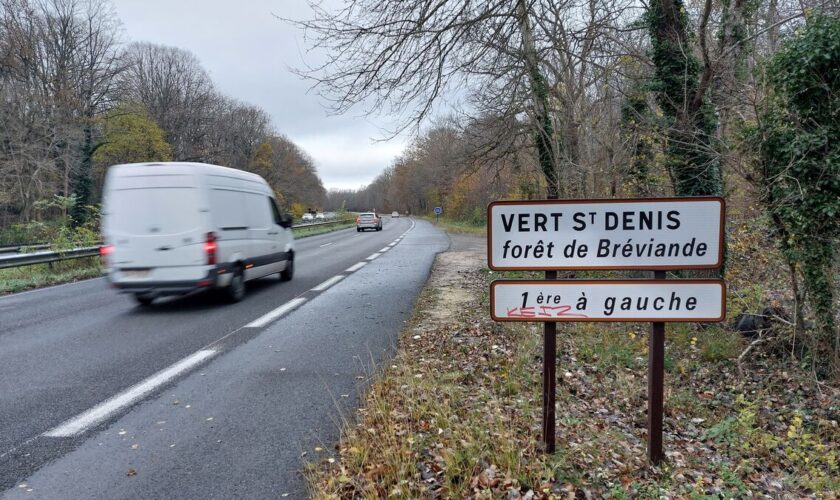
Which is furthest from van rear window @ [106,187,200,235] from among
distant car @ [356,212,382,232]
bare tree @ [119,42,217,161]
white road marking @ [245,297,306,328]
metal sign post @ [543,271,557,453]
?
bare tree @ [119,42,217,161]

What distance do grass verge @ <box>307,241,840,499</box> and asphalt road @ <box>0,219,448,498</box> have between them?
45 centimetres

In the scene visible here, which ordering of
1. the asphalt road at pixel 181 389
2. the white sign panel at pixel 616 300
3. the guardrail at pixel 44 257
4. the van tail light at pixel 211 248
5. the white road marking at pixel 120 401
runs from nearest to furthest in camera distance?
1. the white sign panel at pixel 616 300
2. the asphalt road at pixel 181 389
3. the white road marking at pixel 120 401
4. the van tail light at pixel 211 248
5. the guardrail at pixel 44 257

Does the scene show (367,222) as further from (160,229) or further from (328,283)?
(160,229)

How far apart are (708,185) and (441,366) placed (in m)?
5.13

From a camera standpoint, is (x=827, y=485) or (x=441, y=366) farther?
(x=441, y=366)

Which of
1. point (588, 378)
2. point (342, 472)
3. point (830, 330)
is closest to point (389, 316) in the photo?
point (588, 378)

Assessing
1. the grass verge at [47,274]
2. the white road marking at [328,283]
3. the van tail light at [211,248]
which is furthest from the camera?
the grass verge at [47,274]

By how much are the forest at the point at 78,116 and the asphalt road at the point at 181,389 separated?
1238 cm

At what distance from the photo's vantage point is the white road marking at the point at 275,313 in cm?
736

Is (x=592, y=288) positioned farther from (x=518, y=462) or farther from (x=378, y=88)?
(x=378, y=88)

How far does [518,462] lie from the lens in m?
3.07

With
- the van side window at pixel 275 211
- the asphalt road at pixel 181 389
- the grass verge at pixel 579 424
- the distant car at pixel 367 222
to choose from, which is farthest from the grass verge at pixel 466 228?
the grass verge at pixel 579 424

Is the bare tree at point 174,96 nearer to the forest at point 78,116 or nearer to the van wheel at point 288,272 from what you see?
the forest at point 78,116

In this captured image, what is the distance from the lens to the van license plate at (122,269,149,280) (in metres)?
7.91
